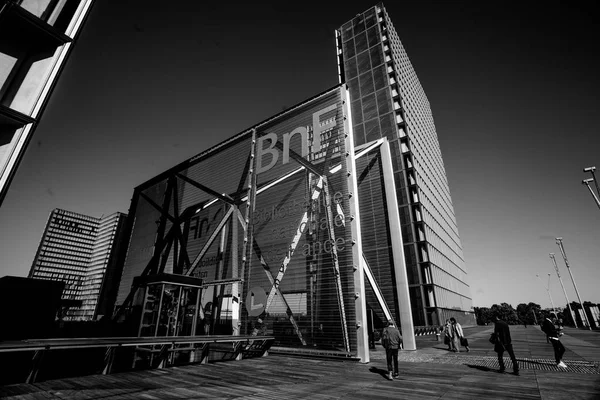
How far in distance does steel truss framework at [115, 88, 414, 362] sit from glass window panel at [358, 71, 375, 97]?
29.6 meters

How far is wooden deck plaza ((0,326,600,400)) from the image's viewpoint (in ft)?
17.8

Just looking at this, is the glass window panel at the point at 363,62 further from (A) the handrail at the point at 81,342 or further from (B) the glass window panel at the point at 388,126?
Result: (A) the handrail at the point at 81,342

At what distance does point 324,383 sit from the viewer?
660cm

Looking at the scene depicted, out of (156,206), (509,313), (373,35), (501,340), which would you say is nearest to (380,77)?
(373,35)

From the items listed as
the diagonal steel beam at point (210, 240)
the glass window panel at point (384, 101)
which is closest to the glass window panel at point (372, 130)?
the glass window panel at point (384, 101)

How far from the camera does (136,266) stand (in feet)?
72.4

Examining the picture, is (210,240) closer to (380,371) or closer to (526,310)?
(380,371)

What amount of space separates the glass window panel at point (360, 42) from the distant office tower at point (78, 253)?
13882cm

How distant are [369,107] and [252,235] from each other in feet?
115

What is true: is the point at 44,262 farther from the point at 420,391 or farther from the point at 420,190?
the point at 420,391


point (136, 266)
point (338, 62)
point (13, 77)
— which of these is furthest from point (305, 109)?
point (338, 62)

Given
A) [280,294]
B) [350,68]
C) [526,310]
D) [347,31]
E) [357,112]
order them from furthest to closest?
[526,310]
[347,31]
[350,68]
[357,112]
[280,294]

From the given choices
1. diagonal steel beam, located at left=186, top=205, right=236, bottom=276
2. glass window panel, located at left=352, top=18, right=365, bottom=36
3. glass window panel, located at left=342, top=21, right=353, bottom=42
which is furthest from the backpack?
glass window panel, located at left=342, top=21, right=353, bottom=42

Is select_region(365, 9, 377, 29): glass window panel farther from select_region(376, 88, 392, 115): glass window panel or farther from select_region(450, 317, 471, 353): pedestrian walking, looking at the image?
select_region(450, 317, 471, 353): pedestrian walking
